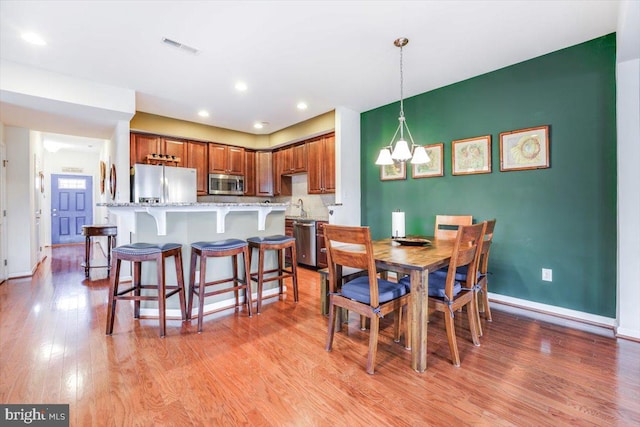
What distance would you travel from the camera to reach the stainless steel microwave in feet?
17.7

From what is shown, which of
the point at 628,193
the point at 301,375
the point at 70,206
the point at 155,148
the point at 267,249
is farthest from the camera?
the point at 70,206

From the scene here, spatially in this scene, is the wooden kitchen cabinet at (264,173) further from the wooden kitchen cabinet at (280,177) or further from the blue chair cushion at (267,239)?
the blue chair cushion at (267,239)

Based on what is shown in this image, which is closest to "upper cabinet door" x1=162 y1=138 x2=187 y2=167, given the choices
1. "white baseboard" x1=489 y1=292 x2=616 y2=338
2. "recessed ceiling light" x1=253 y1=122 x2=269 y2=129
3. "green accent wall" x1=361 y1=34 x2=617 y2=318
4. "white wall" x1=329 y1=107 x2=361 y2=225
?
"recessed ceiling light" x1=253 y1=122 x2=269 y2=129

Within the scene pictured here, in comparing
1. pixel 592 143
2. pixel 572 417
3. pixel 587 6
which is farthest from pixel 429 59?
pixel 572 417

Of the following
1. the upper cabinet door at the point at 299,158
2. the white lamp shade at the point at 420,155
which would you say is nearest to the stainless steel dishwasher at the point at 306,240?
the upper cabinet door at the point at 299,158

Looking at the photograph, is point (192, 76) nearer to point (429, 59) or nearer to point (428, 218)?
point (429, 59)

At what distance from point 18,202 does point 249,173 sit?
138 inches

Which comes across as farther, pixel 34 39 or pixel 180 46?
pixel 180 46

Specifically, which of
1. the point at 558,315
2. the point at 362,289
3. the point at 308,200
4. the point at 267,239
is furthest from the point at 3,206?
the point at 558,315

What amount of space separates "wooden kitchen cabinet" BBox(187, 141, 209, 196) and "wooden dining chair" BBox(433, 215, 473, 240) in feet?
13.1

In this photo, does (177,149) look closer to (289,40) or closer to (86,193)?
(289,40)

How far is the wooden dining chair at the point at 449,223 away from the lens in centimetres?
310

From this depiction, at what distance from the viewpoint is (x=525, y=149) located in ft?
9.90

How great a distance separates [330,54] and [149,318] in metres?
3.07
